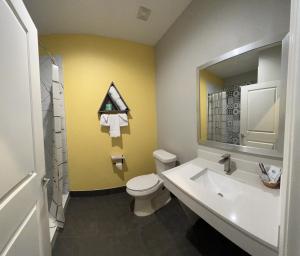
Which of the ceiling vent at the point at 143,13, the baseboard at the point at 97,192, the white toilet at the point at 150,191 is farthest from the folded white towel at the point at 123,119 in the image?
the ceiling vent at the point at 143,13

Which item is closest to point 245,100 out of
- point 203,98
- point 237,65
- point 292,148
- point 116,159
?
point 237,65

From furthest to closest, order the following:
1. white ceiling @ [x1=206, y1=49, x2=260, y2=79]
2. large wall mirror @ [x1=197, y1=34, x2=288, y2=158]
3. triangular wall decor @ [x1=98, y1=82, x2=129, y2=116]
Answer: triangular wall decor @ [x1=98, y1=82, x2=129, y2=116] → white ceiling @ [x1=206, y1=49, x2=260, y2=79] → large wall mirror @ [x1=197, y1=34, x2=288, y2=158]

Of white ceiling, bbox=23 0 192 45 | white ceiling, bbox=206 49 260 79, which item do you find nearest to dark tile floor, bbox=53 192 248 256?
white ceiling, bbox=206 49 260 79

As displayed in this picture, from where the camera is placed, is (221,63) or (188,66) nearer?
(221,63)

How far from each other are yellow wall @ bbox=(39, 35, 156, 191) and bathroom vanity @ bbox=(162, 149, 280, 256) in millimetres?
1208

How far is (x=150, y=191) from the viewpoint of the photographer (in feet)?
5.66

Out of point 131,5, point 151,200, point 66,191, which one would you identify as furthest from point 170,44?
point 66,191

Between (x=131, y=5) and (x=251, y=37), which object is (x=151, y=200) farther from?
(x=131, y=5)

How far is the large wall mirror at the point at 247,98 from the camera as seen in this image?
38.8 inches

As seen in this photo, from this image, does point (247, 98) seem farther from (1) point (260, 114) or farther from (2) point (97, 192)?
(2) point (97, 192)

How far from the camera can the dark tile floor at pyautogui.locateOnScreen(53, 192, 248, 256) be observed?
4.31 ft

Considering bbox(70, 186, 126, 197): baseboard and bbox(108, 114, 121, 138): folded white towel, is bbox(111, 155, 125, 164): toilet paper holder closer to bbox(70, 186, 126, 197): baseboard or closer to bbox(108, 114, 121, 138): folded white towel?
bbox(108, 114, 121, 138): folded white towel

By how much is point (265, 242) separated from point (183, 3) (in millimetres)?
2100

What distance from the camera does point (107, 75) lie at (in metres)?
2.21
